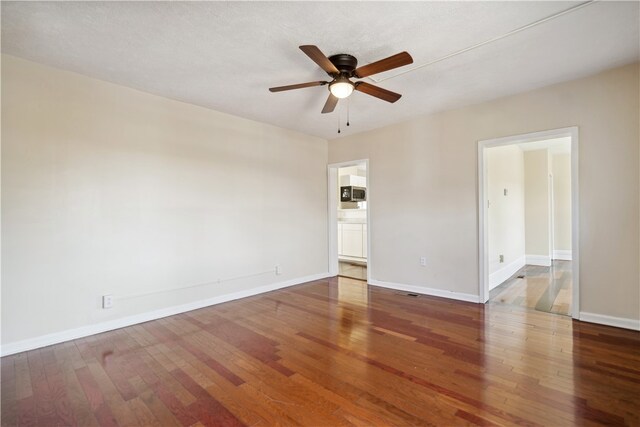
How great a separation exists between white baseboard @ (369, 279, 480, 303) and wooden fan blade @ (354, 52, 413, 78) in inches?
118

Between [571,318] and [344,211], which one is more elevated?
[344,211]

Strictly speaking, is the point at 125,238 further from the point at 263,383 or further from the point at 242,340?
the point at 263,383

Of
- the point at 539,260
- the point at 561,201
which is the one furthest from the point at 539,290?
the point at 561,201

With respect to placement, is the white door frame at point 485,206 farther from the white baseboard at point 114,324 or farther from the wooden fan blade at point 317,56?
the white baseboard at point 114,324

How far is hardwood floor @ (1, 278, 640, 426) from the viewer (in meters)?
1.71

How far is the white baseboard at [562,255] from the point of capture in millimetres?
6723

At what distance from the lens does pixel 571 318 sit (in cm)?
309

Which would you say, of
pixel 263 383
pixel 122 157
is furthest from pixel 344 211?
pixel 263 383

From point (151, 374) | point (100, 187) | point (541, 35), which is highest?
point (541, 35)

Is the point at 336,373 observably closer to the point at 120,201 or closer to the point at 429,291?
the point at 429,291

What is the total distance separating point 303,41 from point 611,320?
3.86m

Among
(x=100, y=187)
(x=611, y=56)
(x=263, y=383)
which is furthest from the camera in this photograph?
(x=100, y=187)

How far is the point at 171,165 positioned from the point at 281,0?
7.61ft

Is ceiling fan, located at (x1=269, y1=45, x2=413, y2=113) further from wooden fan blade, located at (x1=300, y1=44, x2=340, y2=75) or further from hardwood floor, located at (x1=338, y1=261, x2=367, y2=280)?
hardwood floor, located at (x1=338, y1=261, x2=367, y2=280)
